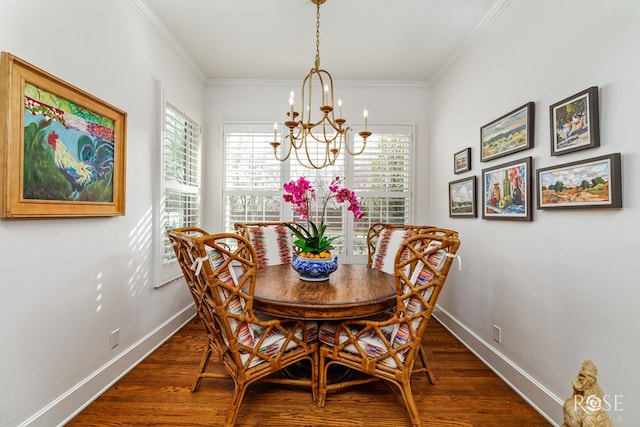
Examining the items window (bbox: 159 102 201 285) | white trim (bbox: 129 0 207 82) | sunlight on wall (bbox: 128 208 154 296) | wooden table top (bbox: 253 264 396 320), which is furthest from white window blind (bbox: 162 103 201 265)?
wooden table top (bbox: 253 264 396 320)

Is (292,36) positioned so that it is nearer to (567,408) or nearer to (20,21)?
(20,21)

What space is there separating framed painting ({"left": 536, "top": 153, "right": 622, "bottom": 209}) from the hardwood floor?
1.28 meters

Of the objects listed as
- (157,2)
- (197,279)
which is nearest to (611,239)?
(197,279)

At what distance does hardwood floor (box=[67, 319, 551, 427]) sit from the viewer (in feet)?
5.49

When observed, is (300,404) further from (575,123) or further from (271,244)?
(575,123)

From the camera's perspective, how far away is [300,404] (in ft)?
5.90

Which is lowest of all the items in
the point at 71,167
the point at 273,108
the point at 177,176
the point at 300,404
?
the point at 300,404

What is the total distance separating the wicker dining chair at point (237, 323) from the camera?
141 cm

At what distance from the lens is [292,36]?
8.78 ft

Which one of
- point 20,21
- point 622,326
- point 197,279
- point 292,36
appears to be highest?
point 292,36

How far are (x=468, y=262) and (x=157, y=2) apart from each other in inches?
134

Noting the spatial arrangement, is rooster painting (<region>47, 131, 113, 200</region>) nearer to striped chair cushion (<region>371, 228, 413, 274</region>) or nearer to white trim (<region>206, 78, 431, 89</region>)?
white trim (<region>206, 78, 431, 89</region>)

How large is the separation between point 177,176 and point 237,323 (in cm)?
196

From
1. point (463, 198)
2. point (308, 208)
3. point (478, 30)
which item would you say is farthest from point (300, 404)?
point (478, 30)
